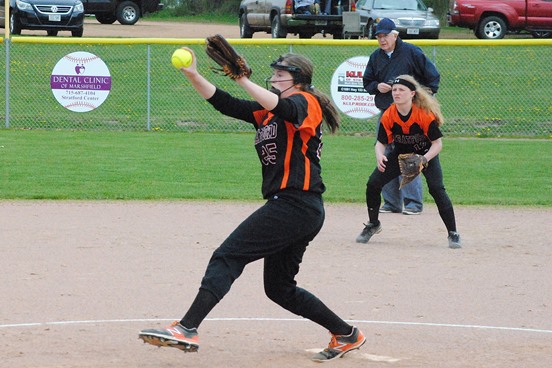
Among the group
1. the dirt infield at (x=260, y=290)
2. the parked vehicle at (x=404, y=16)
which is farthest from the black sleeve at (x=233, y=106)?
the parked vehicle at (x=404, y=16)

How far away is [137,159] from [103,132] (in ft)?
11.7

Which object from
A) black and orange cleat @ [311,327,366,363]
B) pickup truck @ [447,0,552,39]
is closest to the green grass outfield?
Answer: black and orange cleat @ [311,327,366,363]

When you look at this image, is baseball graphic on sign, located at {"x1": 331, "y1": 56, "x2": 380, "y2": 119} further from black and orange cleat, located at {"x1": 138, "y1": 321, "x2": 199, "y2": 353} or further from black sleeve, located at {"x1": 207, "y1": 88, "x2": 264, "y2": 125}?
black and orange cleat, located at {"x1": 138, "y1": 321, "x2": 199, "y2": 353}

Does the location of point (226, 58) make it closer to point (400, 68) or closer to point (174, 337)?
point (174, 337)

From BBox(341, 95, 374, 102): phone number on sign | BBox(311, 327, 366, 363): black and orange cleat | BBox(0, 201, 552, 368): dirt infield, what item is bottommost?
BBox(341, 95, 374, 102): phone number on sign

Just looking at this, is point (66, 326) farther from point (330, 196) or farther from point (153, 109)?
point (153, 109)

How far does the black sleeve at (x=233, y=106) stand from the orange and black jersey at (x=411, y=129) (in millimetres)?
3616

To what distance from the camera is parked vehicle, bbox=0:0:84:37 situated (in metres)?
28.0

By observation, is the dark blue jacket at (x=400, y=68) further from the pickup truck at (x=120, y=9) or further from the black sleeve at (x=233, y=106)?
the pickup truck at (x=120, y=9)

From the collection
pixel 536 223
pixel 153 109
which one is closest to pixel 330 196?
pixel 536 223

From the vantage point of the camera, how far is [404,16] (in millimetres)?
27656

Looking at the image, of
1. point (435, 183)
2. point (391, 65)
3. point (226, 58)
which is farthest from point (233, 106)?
point (391, 65)

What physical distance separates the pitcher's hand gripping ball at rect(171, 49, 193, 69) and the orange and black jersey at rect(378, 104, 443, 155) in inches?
164

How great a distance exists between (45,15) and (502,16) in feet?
37.6
